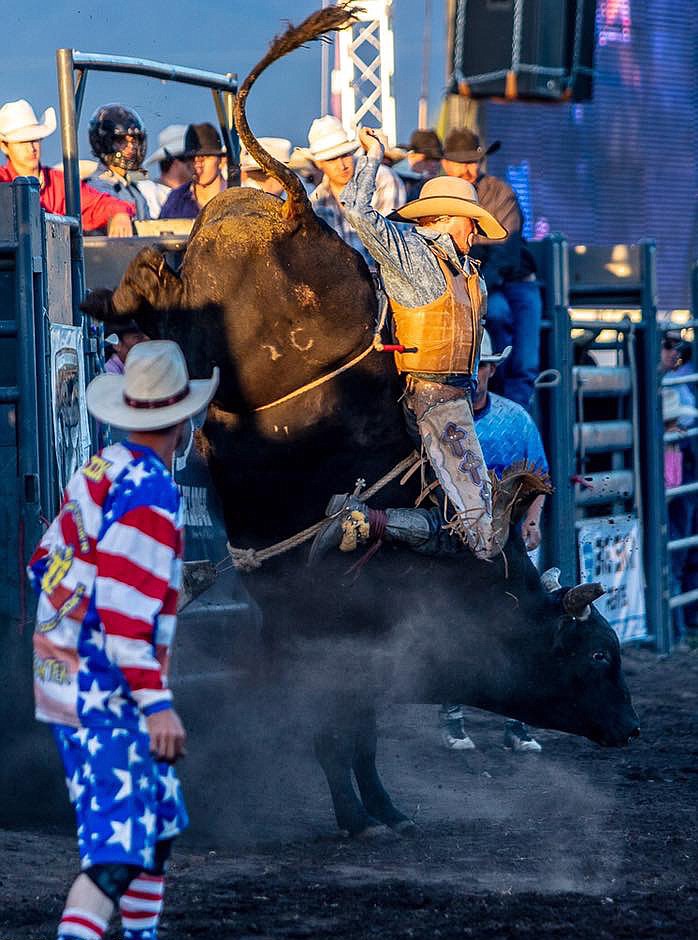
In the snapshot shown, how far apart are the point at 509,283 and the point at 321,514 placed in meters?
3.88

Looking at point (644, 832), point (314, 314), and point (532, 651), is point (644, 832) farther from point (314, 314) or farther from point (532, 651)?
point (314, 314)

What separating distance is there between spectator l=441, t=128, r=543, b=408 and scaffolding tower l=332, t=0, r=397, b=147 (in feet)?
18.5

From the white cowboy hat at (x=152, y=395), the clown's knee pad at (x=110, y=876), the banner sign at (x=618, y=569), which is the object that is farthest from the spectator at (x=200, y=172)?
the clown's knee pad at (x=110, y=876)

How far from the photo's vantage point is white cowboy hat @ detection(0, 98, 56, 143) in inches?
309

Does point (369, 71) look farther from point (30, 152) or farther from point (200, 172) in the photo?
point (30, 152)

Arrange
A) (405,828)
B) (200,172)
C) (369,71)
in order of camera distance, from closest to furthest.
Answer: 1. (405,828)
2. (200,172)
3. (369,71)

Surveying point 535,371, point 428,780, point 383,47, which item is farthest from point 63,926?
point 383,47

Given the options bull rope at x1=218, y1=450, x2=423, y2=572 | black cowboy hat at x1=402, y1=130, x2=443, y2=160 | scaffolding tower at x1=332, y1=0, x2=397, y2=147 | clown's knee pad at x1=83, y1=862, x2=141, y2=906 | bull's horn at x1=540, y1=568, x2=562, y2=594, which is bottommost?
clown's knee pad at x1=83, y1=862, x2=141, y2=906

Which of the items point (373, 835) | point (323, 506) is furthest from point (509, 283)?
point (373, 835)

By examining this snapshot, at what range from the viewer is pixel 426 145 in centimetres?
1062

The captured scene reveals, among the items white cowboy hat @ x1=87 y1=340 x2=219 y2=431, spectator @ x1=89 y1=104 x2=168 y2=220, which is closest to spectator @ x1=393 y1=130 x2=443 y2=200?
spectator @ x1=89 y1=104 x2=168 y2=220

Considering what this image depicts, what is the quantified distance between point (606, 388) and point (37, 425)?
17.7ft

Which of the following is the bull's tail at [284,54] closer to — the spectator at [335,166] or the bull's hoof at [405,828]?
the bull's hoof at [405,828]

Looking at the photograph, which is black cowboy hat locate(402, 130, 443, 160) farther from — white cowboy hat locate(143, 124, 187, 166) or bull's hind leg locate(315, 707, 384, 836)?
bull's hind leg locate(315, 707, 384, 836)
